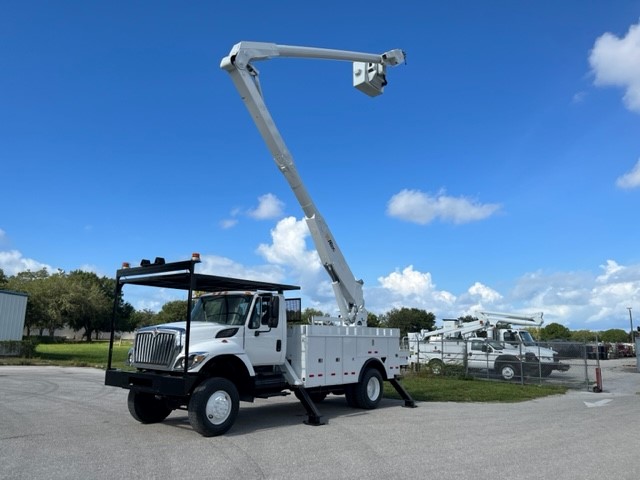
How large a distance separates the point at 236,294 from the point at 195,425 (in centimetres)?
288

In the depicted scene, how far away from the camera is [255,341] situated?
35.1 feet

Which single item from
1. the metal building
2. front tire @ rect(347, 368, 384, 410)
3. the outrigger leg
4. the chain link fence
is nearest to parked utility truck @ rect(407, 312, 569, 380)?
the chain link fence

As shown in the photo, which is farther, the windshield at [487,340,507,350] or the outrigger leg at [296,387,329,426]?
the windshield at [487,340,507,350]

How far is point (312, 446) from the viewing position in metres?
8.63

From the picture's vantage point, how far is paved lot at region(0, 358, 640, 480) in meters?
7.04

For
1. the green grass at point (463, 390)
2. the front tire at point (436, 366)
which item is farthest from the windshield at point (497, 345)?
the front tire at point (436, 366)

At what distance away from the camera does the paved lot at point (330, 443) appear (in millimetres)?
7035

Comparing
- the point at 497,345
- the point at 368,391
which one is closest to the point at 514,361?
the point at 497,345

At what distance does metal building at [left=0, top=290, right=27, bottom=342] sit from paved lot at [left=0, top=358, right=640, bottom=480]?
74.1ft

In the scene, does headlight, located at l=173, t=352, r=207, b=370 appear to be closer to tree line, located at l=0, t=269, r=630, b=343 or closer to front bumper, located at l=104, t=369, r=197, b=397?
front bumper, located at l=104, t=369, r=197, b=397

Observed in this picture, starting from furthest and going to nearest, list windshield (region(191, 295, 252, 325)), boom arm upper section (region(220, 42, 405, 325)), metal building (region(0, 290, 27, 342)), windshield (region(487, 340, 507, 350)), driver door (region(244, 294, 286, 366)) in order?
metal building (region(0, 290, 27, 342))
windshield (region(487, 340, 507, 350))
boom arm upper section (region(220, 42, 405, 325))
windshield (region(191, 295, 252, 325))
driver door (region(244, 294, 286, 366))

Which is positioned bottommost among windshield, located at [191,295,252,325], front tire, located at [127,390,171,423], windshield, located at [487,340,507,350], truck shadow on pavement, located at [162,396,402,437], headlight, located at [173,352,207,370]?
truck shadow on pavement, located at [162,396,402,437]

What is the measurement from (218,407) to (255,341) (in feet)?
5.65

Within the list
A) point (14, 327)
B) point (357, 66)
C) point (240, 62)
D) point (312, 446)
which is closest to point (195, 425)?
point (312, 446)
